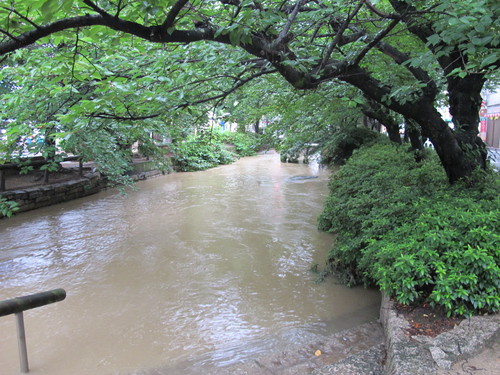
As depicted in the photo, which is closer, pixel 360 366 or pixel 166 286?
pixel 360 366

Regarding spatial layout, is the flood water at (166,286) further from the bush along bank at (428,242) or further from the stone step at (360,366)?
the stone step at (360,366)

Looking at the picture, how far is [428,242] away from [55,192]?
36.1 ft

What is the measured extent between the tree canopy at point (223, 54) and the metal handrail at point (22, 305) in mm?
1615

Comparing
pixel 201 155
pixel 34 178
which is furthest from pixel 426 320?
pixel 201 155

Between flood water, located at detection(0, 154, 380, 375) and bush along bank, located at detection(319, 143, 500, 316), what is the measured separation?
0.86 m

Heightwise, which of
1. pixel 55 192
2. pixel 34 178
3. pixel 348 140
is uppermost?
pixel 348 140

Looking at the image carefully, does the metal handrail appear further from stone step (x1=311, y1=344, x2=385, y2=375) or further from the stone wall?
the stone wall

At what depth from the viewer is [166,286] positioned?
18.3 ft

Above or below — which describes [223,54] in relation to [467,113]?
above

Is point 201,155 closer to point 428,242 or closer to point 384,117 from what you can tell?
point 384,117

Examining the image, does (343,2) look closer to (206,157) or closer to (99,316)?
(99,316)

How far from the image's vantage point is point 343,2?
3.72 m

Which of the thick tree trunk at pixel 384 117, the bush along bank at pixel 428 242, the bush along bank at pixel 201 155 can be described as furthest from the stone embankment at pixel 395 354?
the bush along bank at pixel 201 155

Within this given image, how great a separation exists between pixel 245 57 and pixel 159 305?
11.4ft
